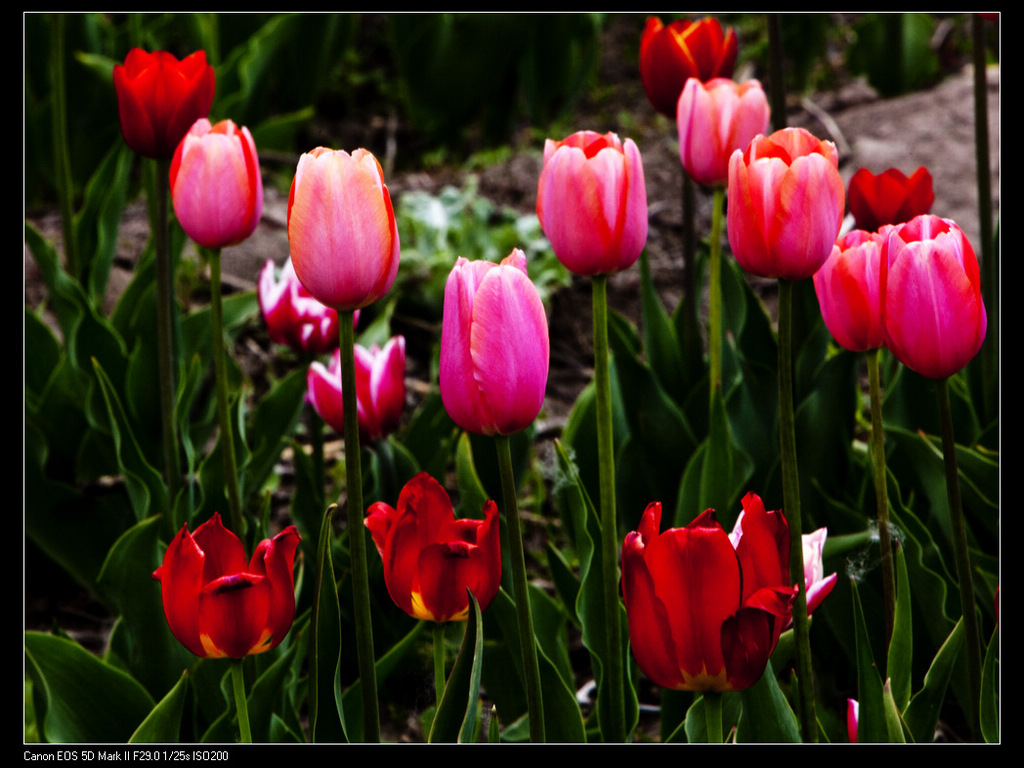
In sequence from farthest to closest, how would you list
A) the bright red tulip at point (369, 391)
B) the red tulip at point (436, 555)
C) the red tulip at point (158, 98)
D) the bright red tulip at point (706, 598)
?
the bright red tulip at point (369, 391) < the red tulip at point (158, 98) < the red tulip at point (436, 555) < the bright red tulip at point (706, 598)

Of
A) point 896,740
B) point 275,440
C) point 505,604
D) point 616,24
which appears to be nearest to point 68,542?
point 275,440

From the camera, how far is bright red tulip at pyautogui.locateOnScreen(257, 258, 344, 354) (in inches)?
53.0

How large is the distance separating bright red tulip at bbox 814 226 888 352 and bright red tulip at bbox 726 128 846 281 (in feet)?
0.39

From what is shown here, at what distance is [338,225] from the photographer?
2.26ft

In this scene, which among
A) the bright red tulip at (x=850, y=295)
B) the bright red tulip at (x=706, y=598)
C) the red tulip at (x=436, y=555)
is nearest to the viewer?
the bright red tulip at (x=706, y=598)

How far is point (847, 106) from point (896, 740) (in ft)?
8.62

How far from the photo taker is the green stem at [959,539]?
2.54 feet

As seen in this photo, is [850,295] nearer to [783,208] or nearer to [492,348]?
[783,208]

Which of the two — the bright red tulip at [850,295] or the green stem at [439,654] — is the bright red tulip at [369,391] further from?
the bright red tulip at [850,295]

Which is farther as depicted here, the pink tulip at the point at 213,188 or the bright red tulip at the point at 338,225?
the pink tulip at the point at 213,188

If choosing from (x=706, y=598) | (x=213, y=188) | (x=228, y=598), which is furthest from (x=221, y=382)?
(x=706, y=598)

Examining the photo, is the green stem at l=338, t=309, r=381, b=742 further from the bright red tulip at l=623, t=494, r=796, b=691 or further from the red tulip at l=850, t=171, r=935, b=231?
the red tulip at l=850, t=171, r=935, b=231

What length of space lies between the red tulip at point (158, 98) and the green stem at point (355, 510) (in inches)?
20.9

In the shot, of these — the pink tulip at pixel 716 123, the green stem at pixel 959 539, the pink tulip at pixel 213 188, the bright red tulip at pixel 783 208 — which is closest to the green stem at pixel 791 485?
the bright red tulip at pixel 783 208
